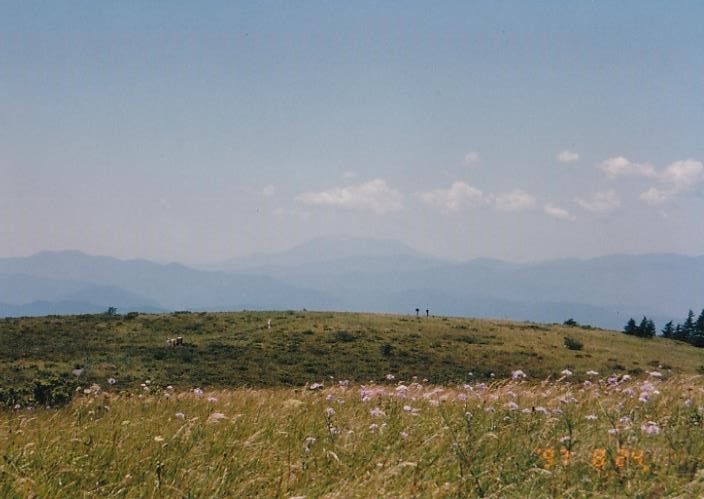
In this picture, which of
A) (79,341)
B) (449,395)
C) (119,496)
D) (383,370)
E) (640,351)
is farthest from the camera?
(640,351)

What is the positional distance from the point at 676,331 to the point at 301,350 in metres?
79.2

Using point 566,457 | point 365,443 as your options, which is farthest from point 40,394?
point 566,457

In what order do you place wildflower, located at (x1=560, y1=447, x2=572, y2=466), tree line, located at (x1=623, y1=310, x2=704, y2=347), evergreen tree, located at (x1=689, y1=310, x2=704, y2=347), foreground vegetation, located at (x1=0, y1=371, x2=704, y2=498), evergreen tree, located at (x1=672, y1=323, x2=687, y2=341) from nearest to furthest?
foreground vegetation, located at (x1=0, y1=371, x2=704, y2=498) < wildflower, located at (x1=560, y1=447, x2=572, y2=466) < tree line, located at (x1=623, y1=310, x2=704, y2=347) < evergreen tree, located at (x1=689, y1=310, x2=704, y2=347) < evergreen tree, located at (x1=672, y1=323, x2=687, y2=341)

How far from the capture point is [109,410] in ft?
24.0

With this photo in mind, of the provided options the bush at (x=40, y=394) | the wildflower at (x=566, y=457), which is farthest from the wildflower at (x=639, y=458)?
the bush at (x=40, y=394)

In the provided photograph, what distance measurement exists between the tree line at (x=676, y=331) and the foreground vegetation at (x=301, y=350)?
6.46 m

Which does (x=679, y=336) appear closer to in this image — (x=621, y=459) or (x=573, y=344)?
(x=573, y=344)

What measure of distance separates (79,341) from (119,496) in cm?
5691

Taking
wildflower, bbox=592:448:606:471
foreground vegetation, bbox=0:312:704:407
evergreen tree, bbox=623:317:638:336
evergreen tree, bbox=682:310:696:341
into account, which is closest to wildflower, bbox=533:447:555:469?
wildflower, bbox=592:448:606:471

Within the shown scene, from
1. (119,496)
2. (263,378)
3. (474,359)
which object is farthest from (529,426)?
(474,359)

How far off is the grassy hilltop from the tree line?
15.7 feet

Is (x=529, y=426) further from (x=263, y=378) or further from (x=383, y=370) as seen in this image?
(x=383, y=370)

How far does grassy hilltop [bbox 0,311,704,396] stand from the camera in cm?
4362

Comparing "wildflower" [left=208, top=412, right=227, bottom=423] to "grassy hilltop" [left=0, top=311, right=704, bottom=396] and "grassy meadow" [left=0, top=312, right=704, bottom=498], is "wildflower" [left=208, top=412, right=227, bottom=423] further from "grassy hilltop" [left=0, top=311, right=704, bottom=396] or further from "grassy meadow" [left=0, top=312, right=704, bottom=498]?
"grassy hilltop" [left=0, top=311, right=704, bottom=396]
